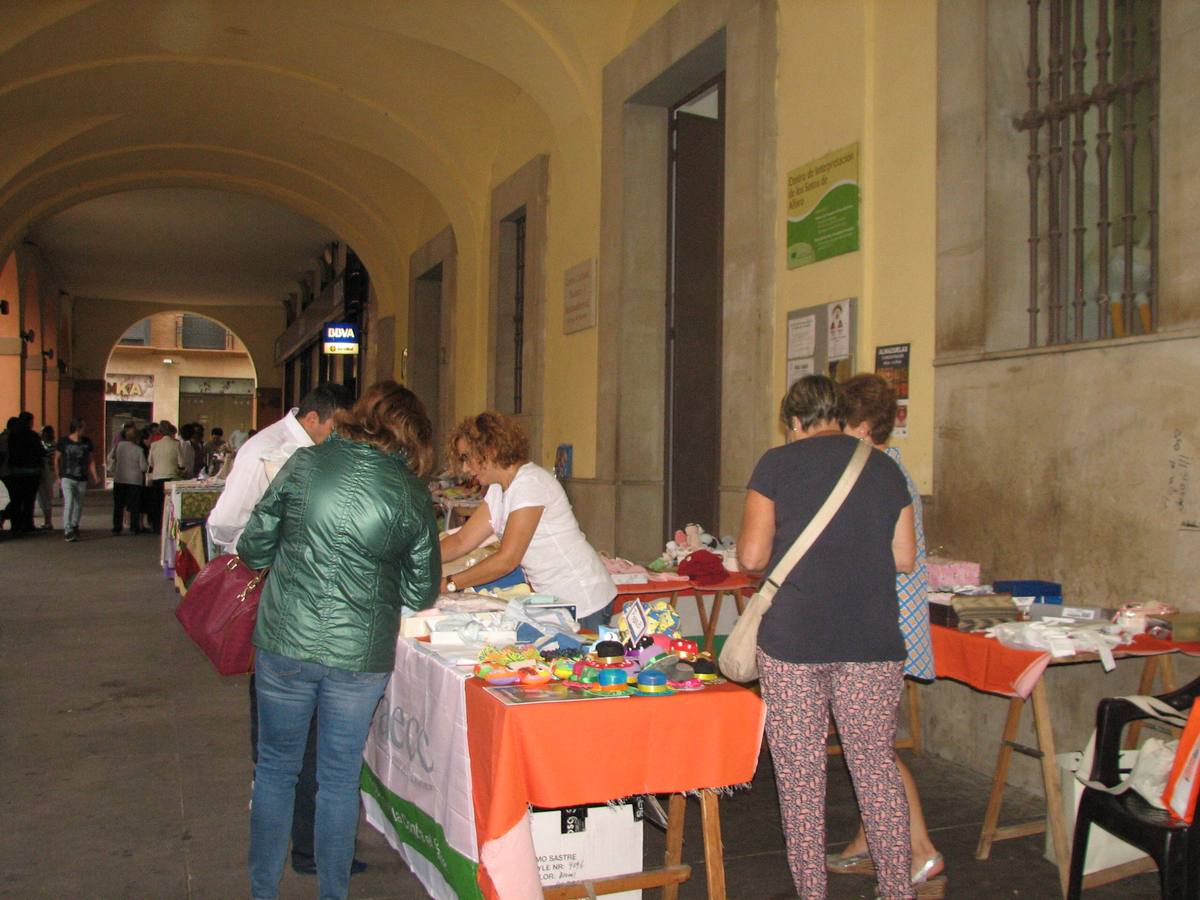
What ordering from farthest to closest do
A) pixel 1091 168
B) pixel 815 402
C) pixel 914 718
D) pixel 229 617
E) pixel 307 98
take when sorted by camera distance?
pixel 307 98, pixel 914 718, pixel 1091 168, pixel 229 617, pixel 815 402

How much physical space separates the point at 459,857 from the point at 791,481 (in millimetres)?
1425

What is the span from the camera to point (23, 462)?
14797 millimetres

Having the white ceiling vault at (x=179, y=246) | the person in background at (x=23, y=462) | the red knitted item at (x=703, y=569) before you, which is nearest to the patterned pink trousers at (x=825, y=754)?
Result: the red knitted item at (x=703, y=569)

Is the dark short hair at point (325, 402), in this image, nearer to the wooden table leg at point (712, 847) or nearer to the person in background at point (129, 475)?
the wooden table leg at point (712, 847)

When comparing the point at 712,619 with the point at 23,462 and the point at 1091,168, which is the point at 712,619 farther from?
the point at 23,462

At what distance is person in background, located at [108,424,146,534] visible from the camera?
15547mm

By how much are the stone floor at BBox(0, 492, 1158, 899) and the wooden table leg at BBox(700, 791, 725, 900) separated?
2.10 ft

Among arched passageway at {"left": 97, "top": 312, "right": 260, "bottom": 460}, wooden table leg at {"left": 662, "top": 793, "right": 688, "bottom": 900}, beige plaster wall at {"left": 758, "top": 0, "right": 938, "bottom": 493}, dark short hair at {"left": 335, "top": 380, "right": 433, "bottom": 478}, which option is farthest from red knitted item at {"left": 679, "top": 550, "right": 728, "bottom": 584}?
arched passageway at {"left": 97, "top": 312, "right": 260, "bottom": 460}

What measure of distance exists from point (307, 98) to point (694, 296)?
6.65m

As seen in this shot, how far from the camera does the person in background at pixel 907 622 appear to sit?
354cm

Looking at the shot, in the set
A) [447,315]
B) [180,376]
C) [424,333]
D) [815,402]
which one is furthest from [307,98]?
[180,376]

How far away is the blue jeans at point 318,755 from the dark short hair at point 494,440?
125 cm

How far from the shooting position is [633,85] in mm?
8359

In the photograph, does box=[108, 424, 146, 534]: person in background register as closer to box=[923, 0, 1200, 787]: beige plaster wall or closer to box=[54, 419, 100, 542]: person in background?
box=[54, 419, 100, 542]: person in background
